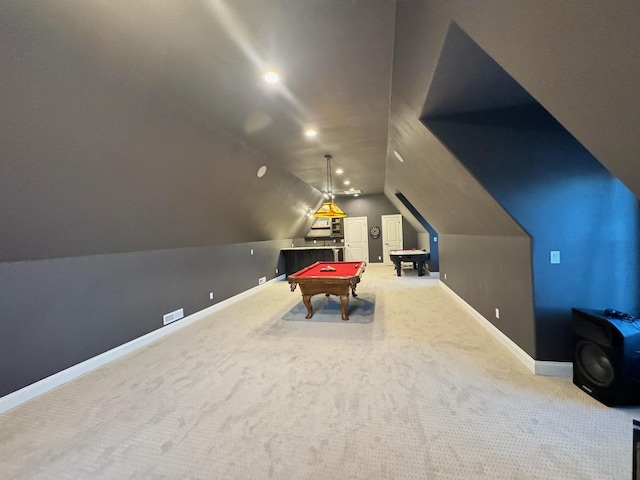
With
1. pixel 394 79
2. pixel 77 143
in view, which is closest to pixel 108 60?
pixel 77 143

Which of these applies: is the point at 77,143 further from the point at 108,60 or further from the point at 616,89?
the point at 616,89

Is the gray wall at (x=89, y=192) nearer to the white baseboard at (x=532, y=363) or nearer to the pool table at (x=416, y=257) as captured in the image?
the white baseboard at (x=532, y=363)

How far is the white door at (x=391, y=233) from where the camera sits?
10531 mm

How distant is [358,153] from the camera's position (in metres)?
4.88

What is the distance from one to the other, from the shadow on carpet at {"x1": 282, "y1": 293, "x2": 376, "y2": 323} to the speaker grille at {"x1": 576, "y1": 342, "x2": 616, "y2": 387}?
2506mm

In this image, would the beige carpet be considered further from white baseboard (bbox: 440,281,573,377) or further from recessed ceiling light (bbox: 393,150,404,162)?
recessed ceiling light (bbox: 393,150,404,162)

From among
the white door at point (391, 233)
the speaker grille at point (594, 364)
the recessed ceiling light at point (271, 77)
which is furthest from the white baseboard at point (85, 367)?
the white door at point (391, 233)

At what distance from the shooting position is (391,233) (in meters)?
10.6

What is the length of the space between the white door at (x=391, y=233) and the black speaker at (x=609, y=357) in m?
8.31

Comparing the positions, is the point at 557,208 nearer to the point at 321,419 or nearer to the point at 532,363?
the point at 532,363

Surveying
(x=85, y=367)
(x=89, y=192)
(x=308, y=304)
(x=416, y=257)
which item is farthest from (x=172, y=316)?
(x=416, y=257)

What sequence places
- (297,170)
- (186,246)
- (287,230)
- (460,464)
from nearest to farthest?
1. (460,464)
2. (186,246)
3. (297,170)
4. (287,230)

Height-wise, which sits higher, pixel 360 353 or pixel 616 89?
pixel 616 89

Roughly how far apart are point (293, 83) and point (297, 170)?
3.27 metres
